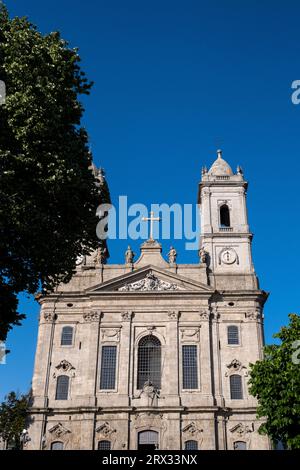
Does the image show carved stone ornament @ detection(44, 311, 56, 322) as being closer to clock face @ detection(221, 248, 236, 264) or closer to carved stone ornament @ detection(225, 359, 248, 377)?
carved stone ornament @ detection(225, 359, 248, 377)

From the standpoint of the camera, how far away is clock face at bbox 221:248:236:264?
4022 centimetres

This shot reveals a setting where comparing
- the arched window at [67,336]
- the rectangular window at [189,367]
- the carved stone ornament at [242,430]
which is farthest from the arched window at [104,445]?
the carved stone ornament at [242,430]

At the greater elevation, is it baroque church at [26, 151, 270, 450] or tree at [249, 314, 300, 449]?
baroque church at [26, 151, 270, 450]

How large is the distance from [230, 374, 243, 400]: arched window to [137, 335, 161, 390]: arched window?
487 cm

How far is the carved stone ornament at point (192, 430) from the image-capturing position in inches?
1328

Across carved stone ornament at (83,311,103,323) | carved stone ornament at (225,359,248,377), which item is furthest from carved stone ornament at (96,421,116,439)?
carved stone ornament at (225,359,248,377)

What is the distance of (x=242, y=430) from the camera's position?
3409 centimetres

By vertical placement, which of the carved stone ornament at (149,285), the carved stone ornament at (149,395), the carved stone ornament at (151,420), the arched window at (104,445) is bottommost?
the arched window at (104,445)

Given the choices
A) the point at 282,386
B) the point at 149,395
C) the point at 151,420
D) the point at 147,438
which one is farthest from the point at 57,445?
the point at 282,386

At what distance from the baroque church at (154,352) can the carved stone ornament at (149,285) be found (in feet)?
0.24

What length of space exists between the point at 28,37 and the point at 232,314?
26.3m

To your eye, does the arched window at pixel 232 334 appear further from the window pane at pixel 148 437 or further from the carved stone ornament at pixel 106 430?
the carved stone ornament at pixel 106 430

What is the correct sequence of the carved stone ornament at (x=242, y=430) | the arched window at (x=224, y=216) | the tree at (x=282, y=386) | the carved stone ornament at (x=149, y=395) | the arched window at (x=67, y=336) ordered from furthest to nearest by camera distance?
the arched window at (x=224, y=216) → the arched window at (x=67, y=336) → the carved stone ornament at (x=149, y=395) → the carved stone ornament at (x=242, y=430) → the tree at (x=282, y=386)

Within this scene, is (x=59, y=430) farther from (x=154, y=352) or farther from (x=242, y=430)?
(x=242, y=430)
